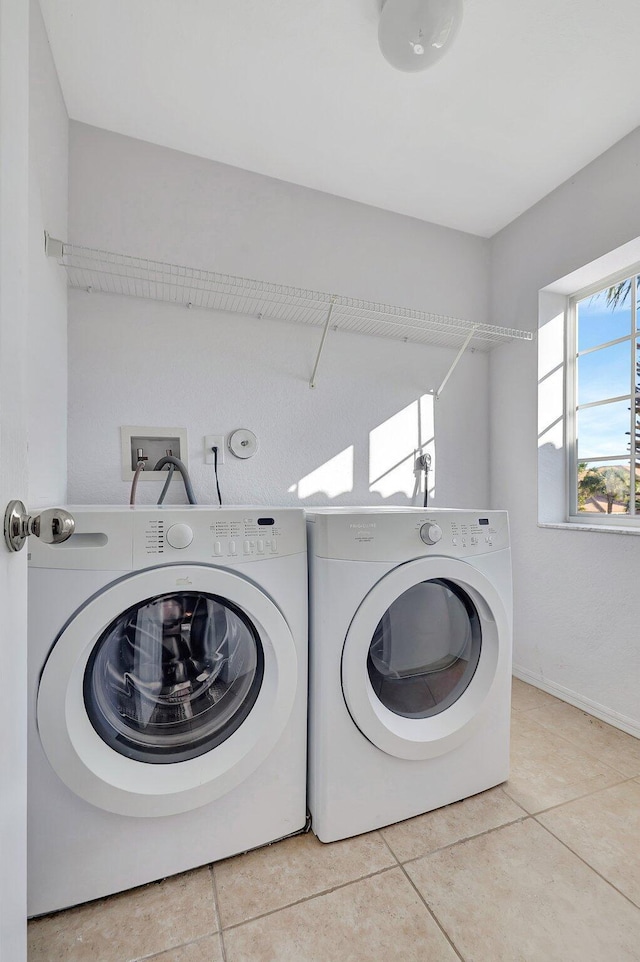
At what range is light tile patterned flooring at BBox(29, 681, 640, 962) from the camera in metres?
0.95

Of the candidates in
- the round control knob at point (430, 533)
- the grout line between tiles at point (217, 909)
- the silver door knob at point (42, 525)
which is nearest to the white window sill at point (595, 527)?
the round control knob at point (430, 533)

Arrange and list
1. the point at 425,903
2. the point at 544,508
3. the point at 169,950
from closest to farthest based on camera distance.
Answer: the point at 169,950, the point at 425,903, the point at 544,508

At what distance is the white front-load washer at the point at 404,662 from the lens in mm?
1205

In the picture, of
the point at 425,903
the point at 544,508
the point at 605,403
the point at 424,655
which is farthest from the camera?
the point at 544,508

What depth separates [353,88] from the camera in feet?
5.33

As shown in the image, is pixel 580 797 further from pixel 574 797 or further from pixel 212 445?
pixel 212 445

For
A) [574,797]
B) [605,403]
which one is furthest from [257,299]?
[574,797]

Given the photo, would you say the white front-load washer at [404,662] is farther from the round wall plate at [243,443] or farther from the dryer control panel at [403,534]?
the round wall plate at [243,443]

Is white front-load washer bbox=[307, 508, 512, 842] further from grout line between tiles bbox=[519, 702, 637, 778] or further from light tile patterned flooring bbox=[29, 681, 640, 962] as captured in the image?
grout line between tiles bbox=[519, 702, 637, 778]

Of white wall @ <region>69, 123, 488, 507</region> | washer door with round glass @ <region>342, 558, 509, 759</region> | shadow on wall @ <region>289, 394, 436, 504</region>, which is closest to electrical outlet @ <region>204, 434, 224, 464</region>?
white wall @ <region>69, 123, 488, 507</region>

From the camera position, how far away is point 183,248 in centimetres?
188

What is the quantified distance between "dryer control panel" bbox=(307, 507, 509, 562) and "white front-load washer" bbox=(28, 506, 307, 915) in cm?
7

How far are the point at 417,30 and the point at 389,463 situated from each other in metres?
1.55

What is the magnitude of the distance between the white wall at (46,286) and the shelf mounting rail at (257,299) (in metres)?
0.14
